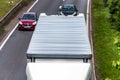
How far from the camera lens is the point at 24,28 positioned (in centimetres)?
4238

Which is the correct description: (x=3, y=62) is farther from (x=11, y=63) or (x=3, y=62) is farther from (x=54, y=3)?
(x=54, y=3)

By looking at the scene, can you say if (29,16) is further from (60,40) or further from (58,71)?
(58,71)

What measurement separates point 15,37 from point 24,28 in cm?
290

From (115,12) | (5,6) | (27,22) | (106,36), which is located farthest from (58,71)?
(5,6)

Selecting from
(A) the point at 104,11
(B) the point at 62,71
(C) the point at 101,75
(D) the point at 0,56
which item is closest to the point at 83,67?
(B) the point at 62,71

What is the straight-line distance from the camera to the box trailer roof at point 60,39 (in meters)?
22.7

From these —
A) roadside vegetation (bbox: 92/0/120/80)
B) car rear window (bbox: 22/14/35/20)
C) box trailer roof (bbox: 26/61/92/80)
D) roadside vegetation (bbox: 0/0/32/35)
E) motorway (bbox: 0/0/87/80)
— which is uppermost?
box trailer roof (bbox: 26/61/92/80)

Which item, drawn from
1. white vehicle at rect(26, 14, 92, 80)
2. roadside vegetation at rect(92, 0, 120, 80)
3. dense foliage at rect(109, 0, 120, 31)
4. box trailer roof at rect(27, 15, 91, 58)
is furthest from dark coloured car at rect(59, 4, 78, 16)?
white vehicle at rect(26, 14, 92, 80)

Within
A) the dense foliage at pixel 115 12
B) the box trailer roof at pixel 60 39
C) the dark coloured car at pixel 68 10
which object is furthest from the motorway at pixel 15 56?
the dense foliage at pixel 115 12

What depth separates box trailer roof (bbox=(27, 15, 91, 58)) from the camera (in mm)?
22728

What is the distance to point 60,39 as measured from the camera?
24.8 meters

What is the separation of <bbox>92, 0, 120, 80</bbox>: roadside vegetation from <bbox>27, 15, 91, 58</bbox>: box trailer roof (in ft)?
7.33

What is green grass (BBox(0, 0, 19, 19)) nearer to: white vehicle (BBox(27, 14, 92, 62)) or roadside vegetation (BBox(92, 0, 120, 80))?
roadside vegetation (BBox(92, 0, 120, 80))

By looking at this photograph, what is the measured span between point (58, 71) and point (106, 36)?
22.1 meters
